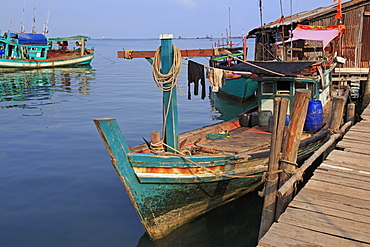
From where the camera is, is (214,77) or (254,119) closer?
(214,77)

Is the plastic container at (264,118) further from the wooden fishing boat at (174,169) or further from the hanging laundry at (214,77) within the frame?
the hanging laundry at (214,77)

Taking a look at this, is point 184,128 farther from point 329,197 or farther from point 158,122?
point 329,197

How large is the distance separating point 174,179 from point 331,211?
2.89 meters

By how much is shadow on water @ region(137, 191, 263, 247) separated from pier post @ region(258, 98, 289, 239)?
204cm

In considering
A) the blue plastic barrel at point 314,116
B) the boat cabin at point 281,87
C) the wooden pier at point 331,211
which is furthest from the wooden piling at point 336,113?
the boat cabin at point 281,87

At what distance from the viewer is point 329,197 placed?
552 cm

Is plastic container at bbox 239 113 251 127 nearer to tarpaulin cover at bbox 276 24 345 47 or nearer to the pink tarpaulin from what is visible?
tarpaulin cover at bbox 276 24 345 47

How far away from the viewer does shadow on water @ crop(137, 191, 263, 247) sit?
304 inches

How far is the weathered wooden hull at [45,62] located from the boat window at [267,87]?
37.6 m

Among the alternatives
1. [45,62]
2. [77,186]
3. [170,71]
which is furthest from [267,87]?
[45,62]

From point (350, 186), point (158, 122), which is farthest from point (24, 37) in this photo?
point (350, 186)

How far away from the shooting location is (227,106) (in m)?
23.9

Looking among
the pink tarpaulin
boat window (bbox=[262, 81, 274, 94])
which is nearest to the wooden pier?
boat window (bbox=[262, 81, 274, 94])

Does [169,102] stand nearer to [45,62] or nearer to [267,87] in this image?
[267,87]
